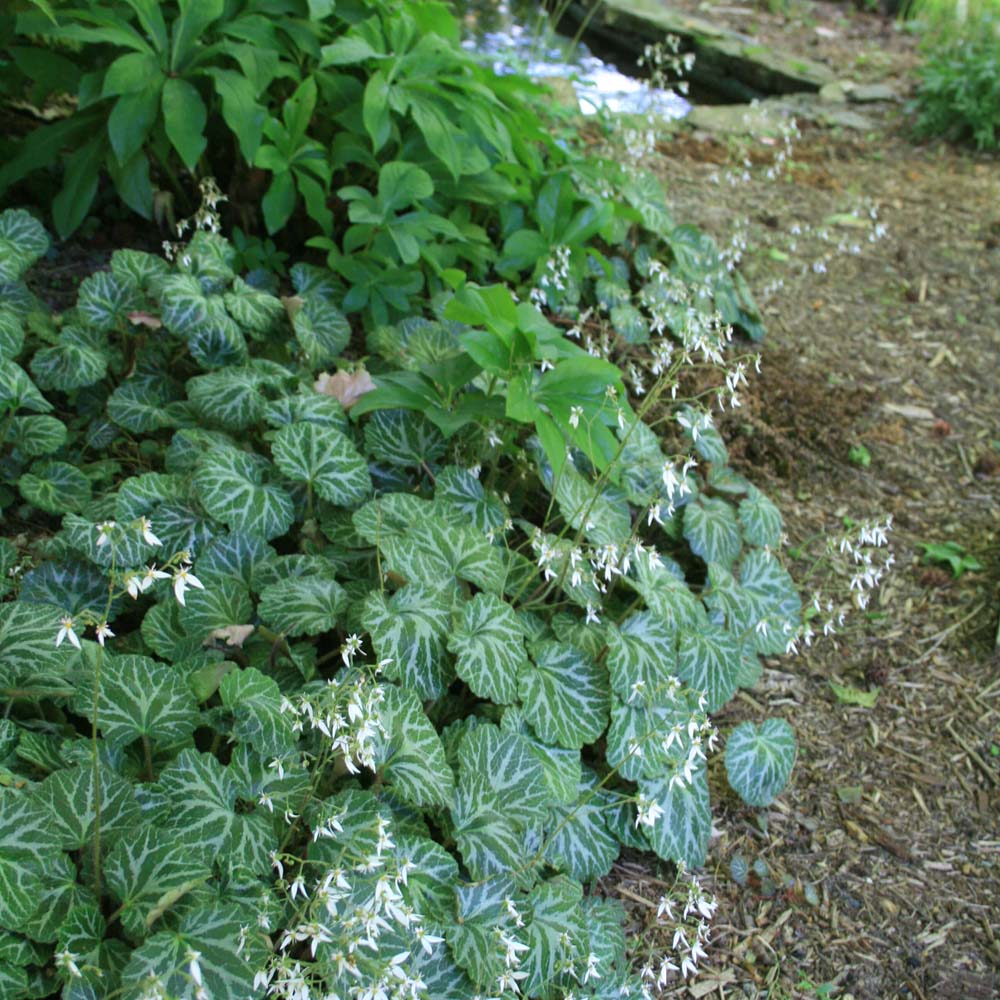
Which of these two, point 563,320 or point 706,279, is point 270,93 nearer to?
point 563,320

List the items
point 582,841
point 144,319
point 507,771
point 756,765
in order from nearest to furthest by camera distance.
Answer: point 507,771
point 582,841
point 756,765
point 144,319

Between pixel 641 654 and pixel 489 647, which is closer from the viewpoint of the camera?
pixel 489 647

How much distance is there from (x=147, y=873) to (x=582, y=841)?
91 centimetres

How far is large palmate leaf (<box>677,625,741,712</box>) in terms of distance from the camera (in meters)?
2.35

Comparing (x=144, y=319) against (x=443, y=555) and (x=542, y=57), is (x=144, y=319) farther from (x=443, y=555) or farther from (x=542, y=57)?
(x=542, y=57)

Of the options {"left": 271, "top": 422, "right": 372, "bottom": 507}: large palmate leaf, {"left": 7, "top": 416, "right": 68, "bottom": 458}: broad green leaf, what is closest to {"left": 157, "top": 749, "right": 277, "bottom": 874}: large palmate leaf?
{"left": 271, "top": 422, "right": 372, "bottom": 507}: large palmate leaf

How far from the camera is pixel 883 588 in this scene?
3059mm

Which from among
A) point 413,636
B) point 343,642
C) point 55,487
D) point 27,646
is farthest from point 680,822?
point 55,487

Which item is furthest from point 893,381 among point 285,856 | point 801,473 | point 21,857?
point 21,857

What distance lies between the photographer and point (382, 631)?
2.00m

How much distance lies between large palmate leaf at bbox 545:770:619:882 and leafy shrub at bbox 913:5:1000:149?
5310mm

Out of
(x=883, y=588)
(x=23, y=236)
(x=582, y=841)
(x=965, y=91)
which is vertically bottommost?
(x=582, y=841)

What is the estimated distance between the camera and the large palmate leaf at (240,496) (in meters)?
2.24

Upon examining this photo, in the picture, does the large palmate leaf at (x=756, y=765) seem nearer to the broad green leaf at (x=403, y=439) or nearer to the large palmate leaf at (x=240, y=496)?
the broad green leaf at (x=403, y=439)
